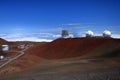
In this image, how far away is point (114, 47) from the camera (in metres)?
52.1

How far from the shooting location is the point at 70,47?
63312mm

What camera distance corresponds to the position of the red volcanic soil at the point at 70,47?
191 feet

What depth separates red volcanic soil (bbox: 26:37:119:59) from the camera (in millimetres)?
58084

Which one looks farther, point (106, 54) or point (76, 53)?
point (76, 53)

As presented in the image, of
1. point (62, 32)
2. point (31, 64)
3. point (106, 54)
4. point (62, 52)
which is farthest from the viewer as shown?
point (62, 32)

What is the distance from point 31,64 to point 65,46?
68.4ft

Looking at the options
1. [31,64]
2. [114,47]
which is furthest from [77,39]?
[31,64]

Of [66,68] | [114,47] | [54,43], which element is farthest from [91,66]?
[54,43]

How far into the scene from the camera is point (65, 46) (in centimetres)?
6531

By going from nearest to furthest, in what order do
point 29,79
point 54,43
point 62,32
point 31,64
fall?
point 29,79, point 31,64, point 54,43, point 62,32

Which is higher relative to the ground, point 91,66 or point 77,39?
point 77,39

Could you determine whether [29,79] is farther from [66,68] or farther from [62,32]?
[62,32]

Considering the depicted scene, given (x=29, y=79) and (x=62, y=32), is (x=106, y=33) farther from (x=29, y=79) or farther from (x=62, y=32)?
(x=29, y=79)

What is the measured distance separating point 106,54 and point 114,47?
3159 mm
